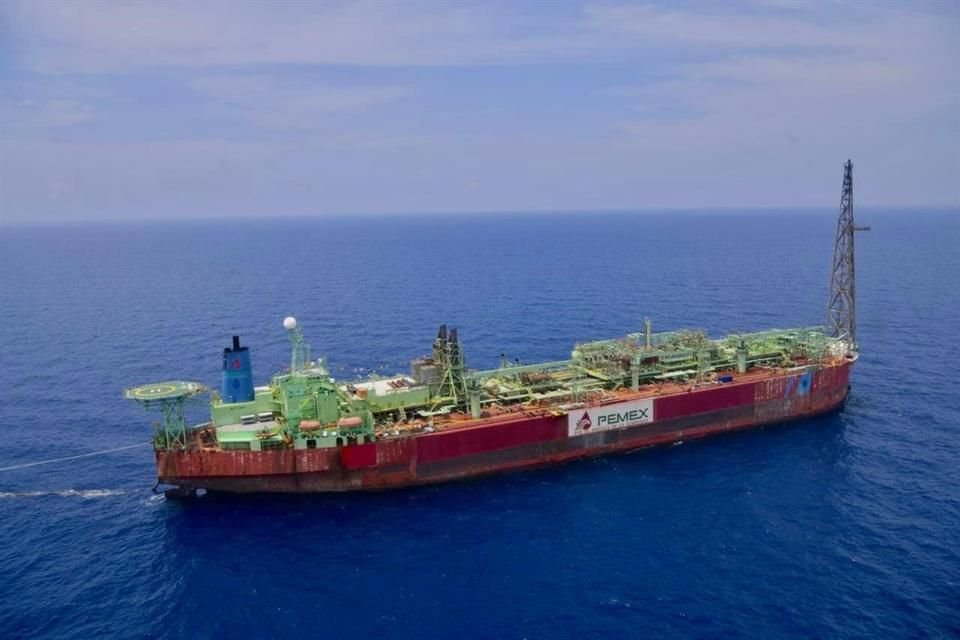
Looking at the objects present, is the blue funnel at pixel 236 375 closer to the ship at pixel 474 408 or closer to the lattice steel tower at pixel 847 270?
the ship at pixel 474 408

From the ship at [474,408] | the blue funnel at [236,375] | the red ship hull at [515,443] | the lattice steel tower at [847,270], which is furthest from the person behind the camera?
the lattice steel tower at [847,270]

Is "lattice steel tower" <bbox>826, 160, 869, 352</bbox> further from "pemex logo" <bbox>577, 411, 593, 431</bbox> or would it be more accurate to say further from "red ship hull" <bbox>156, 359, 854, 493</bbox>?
"pemex logo" <bbox>577, 411, 593, 431</bbox>

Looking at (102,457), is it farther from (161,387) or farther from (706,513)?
(706,513)

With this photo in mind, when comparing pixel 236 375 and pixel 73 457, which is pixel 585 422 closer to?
pixel 236 375

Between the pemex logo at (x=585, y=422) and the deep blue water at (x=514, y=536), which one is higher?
the pemex logo at (x=585, y=422)

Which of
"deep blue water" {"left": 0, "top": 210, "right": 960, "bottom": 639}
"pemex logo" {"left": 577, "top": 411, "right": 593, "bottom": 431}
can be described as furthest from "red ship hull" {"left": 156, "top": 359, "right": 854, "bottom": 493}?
"deep blue water" {"left": 0, "top": 210, "right": 960, "bottom": 639}

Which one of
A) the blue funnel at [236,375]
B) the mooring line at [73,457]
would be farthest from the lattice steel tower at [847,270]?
the mooring line at [73,457]

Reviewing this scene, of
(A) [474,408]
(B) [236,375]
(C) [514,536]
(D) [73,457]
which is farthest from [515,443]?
(D) [73,457]
